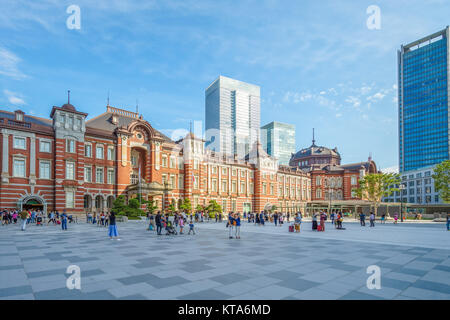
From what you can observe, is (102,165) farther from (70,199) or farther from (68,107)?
(68,107)

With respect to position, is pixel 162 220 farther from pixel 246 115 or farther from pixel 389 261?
pixel 246 115

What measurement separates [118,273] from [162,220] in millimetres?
12209

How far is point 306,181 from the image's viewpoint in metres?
77.4

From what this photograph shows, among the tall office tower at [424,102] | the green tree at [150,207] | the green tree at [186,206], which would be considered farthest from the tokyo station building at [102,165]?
the tall office tower at [424,102]

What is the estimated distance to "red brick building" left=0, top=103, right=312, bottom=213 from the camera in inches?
1348

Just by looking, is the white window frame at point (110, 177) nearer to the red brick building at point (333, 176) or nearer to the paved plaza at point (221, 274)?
the paved plaza at point (221, 274)

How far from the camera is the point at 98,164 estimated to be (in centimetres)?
4025

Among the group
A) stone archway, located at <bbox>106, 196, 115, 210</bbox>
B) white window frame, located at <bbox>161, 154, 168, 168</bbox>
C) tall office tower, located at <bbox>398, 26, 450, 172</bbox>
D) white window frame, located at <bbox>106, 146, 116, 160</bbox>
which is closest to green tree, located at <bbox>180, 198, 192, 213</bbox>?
white window frame, located at <bbox>161, 154, 168, 168</bbox>

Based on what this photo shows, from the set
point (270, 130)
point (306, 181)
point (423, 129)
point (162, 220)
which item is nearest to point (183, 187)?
point (162, 220)

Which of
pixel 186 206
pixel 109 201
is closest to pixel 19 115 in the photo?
pixel 109 201

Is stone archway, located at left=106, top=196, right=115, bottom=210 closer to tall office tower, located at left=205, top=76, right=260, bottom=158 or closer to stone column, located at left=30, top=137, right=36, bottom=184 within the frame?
stone column, located at left=30, top=137, right=36, bottom=184

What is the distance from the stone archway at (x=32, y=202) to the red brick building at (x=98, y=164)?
0.10 meters

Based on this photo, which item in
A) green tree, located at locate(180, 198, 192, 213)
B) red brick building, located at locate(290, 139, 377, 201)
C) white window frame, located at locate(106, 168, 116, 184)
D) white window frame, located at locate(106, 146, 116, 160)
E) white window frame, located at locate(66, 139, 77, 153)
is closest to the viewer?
white window frame, located at locate(66, 139, 77, 153)

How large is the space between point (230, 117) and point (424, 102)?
87.1 metres
